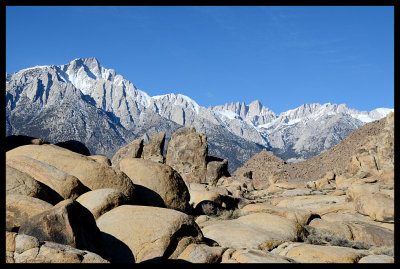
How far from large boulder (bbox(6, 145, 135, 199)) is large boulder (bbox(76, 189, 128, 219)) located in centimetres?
171

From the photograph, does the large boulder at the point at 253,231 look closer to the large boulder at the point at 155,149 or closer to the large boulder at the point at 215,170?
the large boulder at the point at 215,170

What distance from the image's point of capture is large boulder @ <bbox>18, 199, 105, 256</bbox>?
915cm

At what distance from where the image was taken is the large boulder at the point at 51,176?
13734mm

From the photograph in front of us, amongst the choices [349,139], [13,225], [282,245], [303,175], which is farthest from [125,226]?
[349,139]

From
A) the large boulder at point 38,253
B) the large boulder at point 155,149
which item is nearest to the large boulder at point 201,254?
the large boulder at point 38,253

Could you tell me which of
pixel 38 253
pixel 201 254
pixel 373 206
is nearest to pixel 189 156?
pixel 373 206

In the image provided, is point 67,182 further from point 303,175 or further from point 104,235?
point 303,175

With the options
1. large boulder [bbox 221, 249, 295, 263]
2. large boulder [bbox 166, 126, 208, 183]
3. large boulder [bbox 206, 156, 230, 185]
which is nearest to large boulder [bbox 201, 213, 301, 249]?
large boulder [bbox 221, 249, 295, 263]

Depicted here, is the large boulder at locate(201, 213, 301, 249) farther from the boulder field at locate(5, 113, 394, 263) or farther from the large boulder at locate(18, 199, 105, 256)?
the large boulder at locate(18, 199, 105, 256)

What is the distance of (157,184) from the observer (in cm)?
1770

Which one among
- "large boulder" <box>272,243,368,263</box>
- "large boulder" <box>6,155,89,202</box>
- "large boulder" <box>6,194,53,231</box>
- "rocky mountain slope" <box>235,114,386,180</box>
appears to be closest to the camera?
"large boulder" <box>6,194,53,231</box>
